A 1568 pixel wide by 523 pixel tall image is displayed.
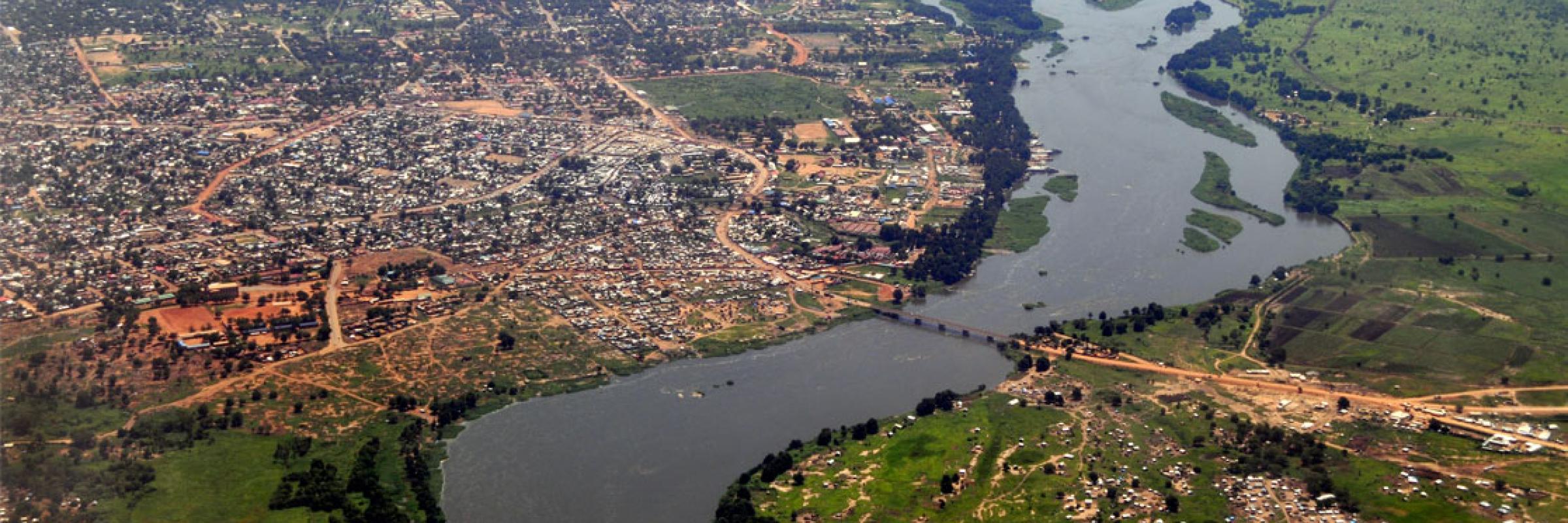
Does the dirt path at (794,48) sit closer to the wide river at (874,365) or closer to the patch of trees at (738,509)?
the wide river at (874,365)

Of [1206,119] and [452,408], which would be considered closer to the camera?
[452,408]

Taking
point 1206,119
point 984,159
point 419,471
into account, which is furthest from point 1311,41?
point 419,471

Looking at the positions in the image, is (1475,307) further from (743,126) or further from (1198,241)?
(743,126)

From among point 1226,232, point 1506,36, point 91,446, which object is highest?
point 1506,36

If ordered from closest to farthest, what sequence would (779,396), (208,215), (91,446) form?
(91,446) → (779,396) → (208,215)

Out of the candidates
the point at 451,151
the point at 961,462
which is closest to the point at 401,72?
the point at 451,151

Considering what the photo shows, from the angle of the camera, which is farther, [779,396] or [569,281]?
[569,281]

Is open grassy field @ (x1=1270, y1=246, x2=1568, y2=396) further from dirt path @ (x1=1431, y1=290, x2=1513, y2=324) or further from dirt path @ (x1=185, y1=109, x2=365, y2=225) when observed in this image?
dirt path @ (x1=185, y1=109, x2=365, y2=225)

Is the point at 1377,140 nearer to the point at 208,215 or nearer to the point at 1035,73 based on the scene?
the point at 1035,73
